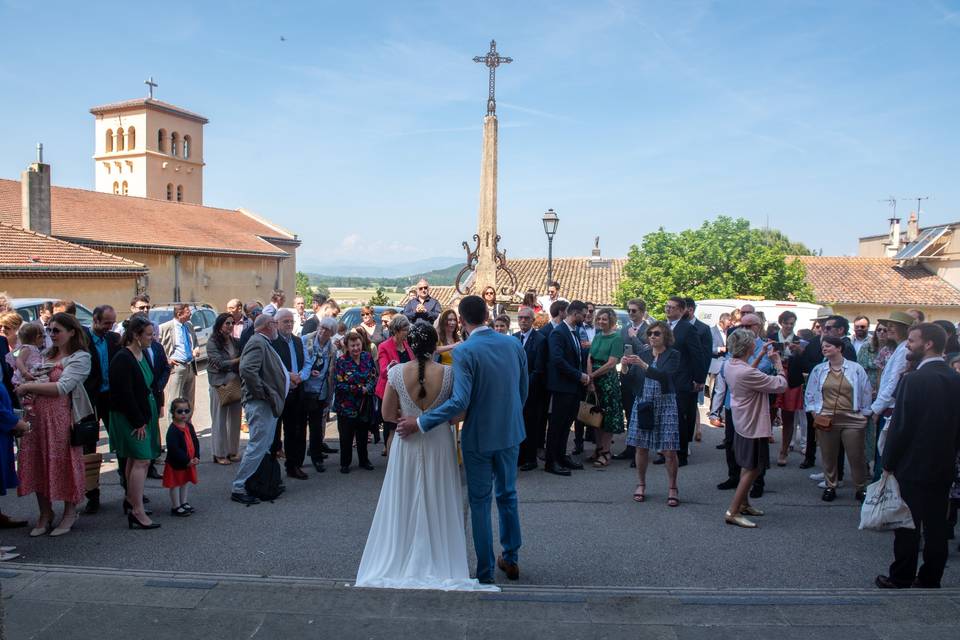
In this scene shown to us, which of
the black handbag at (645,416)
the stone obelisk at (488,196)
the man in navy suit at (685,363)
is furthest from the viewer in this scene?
the stone obelisk at (488,196)

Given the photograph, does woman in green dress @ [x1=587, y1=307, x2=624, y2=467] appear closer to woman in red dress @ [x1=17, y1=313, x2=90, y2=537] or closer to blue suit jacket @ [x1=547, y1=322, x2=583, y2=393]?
blue suit jacket @ [x1=547, y1=322, x2=583, y2=393]

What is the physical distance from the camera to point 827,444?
7086 mm

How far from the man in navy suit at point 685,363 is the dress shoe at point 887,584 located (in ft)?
11.3

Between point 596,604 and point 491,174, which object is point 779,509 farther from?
point 491,174

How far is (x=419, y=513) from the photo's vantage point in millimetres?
4684

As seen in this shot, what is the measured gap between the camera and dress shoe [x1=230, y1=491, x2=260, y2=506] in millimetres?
6791

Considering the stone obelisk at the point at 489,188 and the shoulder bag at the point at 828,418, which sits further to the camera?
the stone obelisk at the point at 489,188

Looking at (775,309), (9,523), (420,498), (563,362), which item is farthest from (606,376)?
(775,309)

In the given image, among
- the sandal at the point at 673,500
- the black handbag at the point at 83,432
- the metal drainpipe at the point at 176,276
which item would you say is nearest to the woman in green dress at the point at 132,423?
the black handbag at the point at 83,432

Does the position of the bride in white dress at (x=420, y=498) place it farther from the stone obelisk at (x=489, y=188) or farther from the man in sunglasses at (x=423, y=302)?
the stone obelisk at (x=489, y=188)

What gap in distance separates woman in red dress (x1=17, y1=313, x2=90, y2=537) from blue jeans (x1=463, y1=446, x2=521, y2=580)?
3243 millimetres

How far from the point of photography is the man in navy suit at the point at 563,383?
26.1 ft

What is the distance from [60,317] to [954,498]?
23.2ft

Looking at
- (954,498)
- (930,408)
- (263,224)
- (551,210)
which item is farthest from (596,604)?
(263,224)
